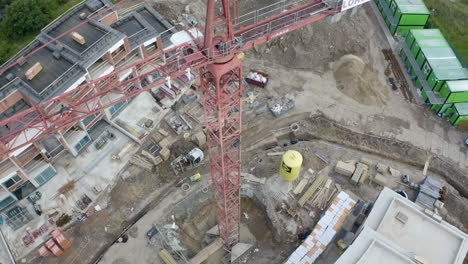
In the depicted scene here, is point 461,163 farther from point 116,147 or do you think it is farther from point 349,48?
point 116,147

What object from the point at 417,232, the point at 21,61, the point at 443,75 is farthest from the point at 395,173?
the point at 21,61

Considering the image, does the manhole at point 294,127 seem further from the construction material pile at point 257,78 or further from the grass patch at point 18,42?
the grass patch at point 18,42

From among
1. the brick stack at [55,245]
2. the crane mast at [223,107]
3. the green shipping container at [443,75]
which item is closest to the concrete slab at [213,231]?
the crane mast at [223,107]

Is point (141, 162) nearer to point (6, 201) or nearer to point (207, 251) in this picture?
point (207, 251)

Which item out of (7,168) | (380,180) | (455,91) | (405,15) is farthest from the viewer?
(405,15)

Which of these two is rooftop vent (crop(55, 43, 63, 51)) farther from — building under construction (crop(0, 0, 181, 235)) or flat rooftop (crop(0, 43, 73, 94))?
flat rooftop (crop(0, 43, 73, 94))

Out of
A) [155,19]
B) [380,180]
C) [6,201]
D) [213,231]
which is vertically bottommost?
[6,201]
